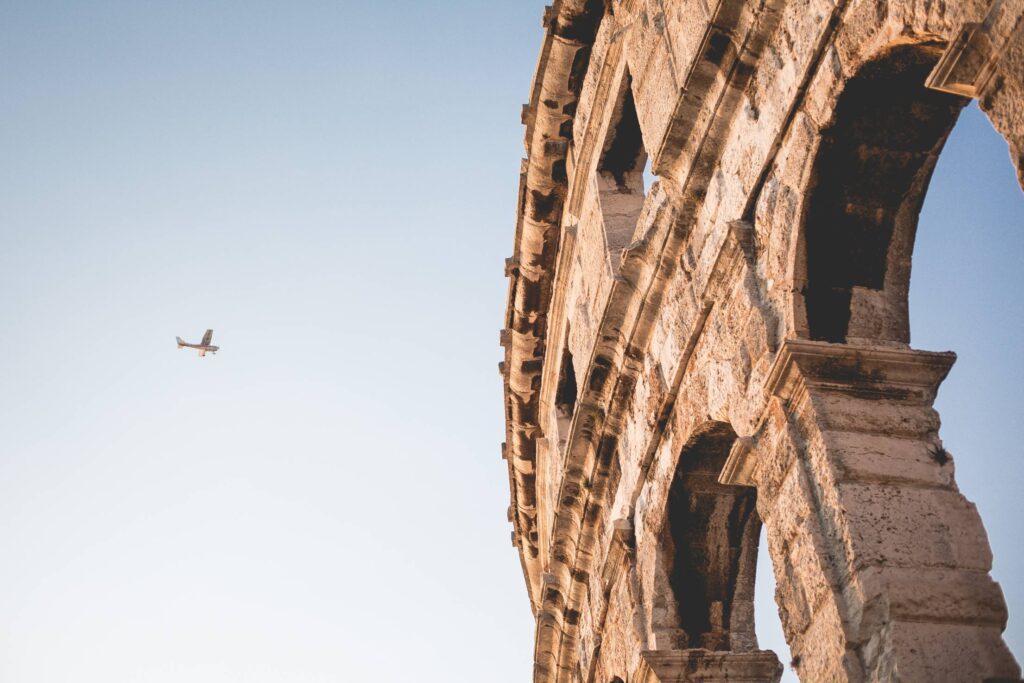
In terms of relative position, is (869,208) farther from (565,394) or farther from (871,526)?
(565,394)

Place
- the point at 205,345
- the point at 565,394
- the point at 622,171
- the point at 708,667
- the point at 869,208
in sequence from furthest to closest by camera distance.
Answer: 1. the point at 205,345
2. the point at 565,394
3. the point at 622,171
4. the point at 708,667
5. the point at 869,208

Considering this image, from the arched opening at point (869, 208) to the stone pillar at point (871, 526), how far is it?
0.29 m

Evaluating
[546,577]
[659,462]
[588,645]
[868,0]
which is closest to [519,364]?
[546,577]

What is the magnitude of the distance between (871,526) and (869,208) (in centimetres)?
153

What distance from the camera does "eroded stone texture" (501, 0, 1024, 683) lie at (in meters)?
3.33

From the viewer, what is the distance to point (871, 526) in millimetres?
3453

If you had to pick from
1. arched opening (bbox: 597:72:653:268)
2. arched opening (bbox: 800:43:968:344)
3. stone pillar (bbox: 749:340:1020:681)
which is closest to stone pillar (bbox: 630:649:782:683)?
stone pillar (bbox: 749:340:1020:681)

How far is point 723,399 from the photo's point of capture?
4688mm

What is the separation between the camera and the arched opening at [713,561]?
5.75 m

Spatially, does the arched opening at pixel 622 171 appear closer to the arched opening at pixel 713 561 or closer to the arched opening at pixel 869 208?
the arched opening at pixel 713 561

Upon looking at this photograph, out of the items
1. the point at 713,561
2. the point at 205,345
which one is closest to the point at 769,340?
the point at 713,561

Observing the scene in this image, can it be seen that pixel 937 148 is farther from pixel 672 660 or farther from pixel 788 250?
pixel 672 660

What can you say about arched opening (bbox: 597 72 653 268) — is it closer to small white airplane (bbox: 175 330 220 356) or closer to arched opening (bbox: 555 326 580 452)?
arched opening (bbox: 555 326 580 452)

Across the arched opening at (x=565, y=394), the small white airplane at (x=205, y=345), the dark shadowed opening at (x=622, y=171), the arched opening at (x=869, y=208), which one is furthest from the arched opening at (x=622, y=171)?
the small white airplane at (x=205, y=345)
